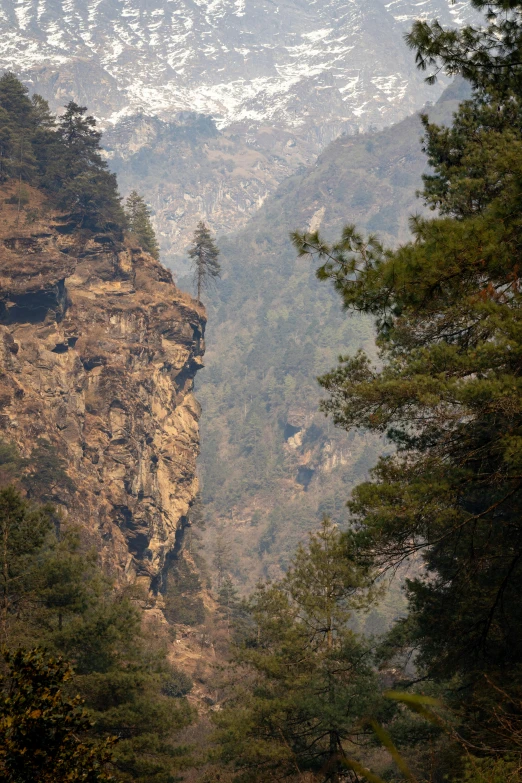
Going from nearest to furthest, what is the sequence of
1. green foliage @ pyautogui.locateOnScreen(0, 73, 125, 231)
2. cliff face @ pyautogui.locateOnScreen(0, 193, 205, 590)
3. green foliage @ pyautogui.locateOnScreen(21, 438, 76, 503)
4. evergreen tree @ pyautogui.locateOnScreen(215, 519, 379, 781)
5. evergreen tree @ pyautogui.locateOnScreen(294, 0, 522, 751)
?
evergreen tree @ pyautogui.locateOnScreen(294, 0, 522, 751) → evergreen tree @ pyautogui.locateOnScreen(215, 519, 379, 781) → green foliage @ pyautogui.locateOnScreen(21, 438, 76, 503) → cliff face @ pyautogui.locateOnScreen(0, 193, 205, 590) → green foliage @ pyautogui.locateOnScreen(0, 73, 125, 231)

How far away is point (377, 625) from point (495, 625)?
104690 millimetres

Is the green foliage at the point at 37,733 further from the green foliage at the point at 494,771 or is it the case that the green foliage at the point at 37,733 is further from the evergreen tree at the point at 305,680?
the evergreen tree at the point at 305,680

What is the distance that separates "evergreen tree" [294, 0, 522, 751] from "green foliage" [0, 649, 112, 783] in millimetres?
4858

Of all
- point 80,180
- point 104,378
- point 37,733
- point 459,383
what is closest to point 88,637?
point 459,383

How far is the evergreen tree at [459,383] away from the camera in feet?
34.1

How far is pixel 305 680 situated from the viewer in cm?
1848

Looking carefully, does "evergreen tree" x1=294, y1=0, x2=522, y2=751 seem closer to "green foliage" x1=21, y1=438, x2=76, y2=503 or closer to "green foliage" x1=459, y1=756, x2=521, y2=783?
"green foliage" x1=459, y1=756, x2=521, y2=783

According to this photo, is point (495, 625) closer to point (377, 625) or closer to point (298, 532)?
point (377, 625)

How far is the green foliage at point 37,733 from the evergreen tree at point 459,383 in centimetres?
486

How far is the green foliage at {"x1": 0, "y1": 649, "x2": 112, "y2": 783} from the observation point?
19.7 ft

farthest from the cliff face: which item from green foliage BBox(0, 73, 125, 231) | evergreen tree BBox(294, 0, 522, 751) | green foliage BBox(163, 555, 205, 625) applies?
evergreen tree BBox(294, 0, 522, 751)

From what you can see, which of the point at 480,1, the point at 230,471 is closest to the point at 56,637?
the point at 480,1

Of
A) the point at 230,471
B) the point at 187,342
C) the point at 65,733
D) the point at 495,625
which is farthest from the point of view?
the point at 230,471

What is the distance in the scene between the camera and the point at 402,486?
1148 centimetres
